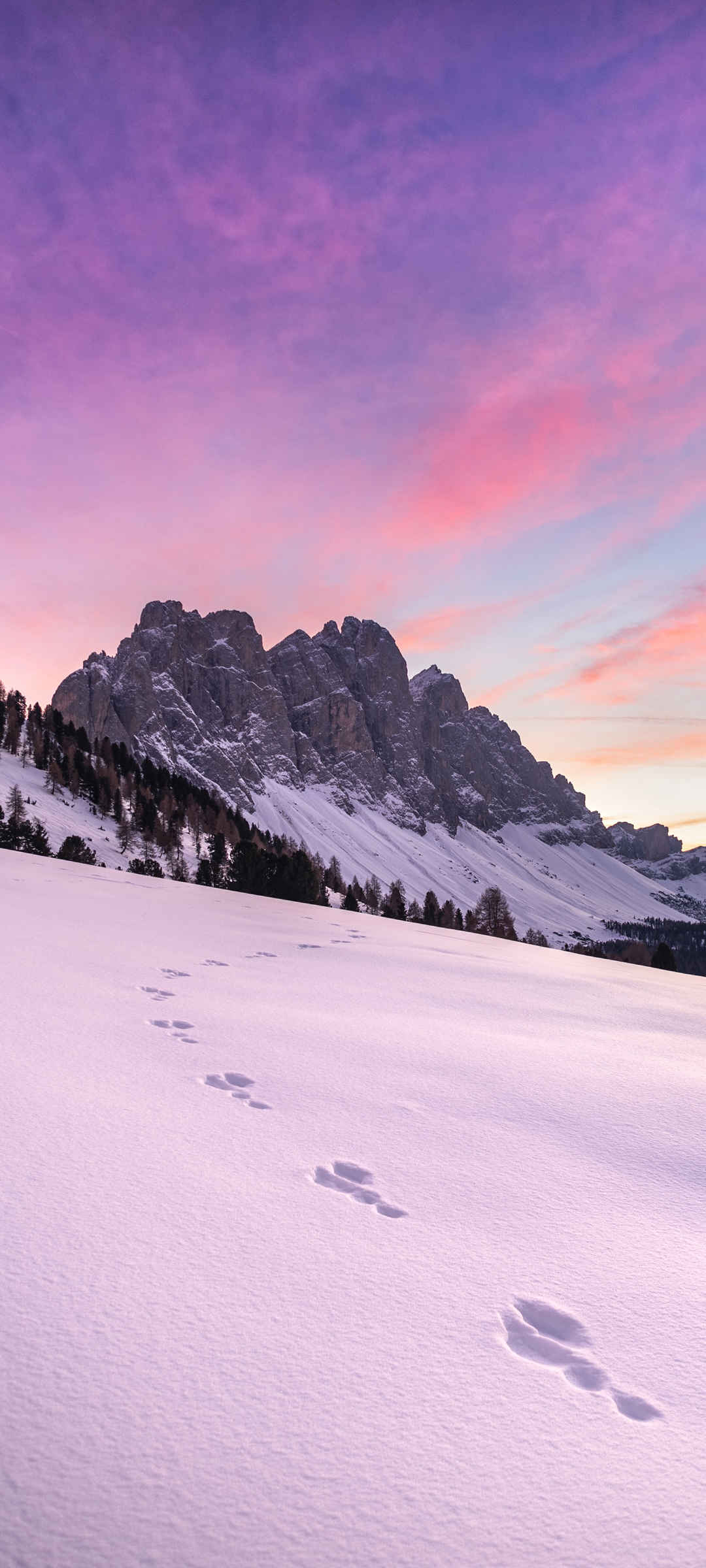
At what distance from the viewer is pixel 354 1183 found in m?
3.90

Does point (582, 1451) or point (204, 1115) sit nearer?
point (582, 1451)

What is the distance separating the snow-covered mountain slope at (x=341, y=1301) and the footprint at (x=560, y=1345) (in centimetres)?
1

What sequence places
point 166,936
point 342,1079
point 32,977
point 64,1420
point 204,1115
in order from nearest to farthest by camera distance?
point 64,1420
point 204,1115
point 342,1079
point 32,977
point 166,936

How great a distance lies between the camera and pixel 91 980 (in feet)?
26.2

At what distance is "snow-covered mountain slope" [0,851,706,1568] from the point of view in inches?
73.2

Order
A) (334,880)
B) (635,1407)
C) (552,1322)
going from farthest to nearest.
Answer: (334,880) → (552,1322) → (635,1407)

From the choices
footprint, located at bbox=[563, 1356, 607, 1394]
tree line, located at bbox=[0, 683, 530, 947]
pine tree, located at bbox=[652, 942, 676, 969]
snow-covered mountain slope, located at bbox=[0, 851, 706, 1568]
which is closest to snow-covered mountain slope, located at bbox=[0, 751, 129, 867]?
tree line, located at bbox=[0, 683, 530, 947]

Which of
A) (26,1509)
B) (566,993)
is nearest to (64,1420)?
(26,1509)

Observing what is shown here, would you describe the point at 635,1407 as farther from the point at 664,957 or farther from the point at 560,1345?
the point at 664,957

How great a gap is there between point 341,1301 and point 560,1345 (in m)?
0.82

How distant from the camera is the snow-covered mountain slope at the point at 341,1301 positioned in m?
1.86

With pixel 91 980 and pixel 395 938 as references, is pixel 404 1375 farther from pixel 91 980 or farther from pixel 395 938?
pixel 395 938

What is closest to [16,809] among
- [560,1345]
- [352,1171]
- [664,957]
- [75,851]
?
[75,851]

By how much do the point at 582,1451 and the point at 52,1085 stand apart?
3673 millimetres
